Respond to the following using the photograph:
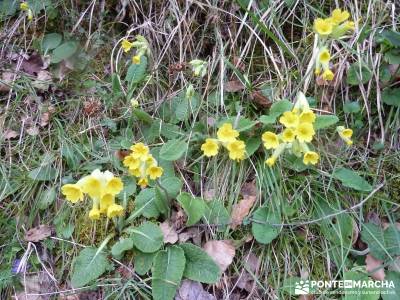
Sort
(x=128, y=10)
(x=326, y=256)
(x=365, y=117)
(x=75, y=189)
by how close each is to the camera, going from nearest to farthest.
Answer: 1. (x=75, y=189)
2. (x=326, y=256)
3. (x=365, y=117)
4. (x=128, y=10)

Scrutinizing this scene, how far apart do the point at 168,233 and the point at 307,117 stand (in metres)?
0.78

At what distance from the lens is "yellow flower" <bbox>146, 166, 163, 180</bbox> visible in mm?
1960

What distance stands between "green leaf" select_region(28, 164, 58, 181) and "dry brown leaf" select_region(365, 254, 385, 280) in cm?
149

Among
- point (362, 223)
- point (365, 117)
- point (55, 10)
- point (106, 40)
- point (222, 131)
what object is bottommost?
Result: point (362, 223)

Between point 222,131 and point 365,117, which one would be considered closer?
point 222,131

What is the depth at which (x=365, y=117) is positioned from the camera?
7.61ft

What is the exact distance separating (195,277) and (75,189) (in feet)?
Answer: 2.00

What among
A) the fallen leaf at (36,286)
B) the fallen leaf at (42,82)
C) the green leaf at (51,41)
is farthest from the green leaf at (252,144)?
the green leaf at (51,41)

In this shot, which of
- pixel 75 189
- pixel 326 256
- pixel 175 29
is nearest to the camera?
pixel 75 189

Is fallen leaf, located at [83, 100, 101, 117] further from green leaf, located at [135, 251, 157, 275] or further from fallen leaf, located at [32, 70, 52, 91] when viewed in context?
green leaf, located at [135, 251, 157, 275]

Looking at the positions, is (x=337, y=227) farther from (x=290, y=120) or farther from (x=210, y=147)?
(x=210, y=147)

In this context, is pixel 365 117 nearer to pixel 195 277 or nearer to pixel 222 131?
pixel 222 131

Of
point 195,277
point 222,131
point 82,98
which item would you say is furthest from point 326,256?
point 82,98

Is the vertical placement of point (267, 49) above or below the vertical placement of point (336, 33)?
below
